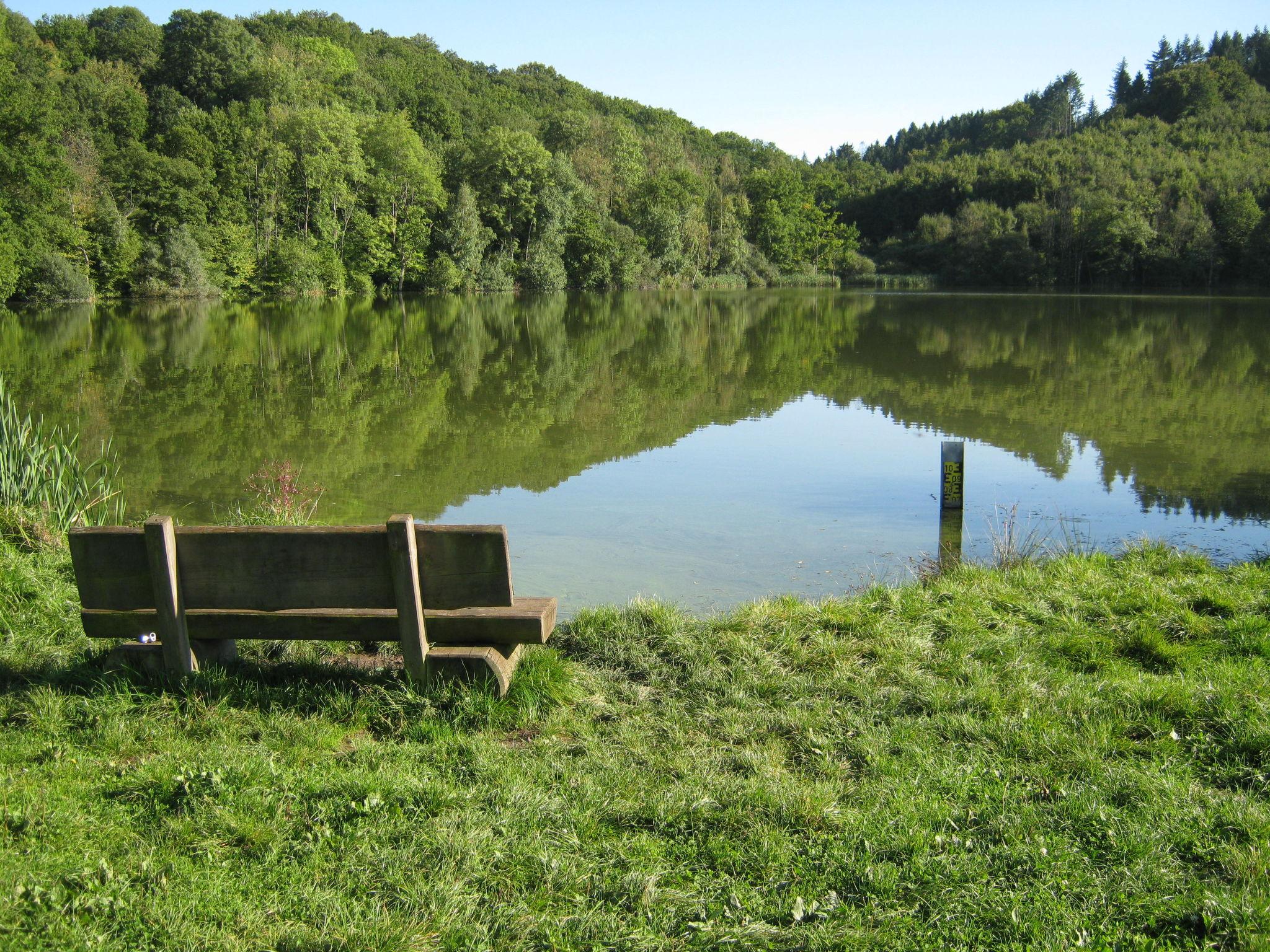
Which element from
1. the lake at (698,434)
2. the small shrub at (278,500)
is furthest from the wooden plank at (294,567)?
the lake at (698,434)

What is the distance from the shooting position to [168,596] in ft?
13.0

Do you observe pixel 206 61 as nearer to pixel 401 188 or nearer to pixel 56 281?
pixel 401 188

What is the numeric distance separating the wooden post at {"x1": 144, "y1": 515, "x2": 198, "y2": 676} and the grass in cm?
15

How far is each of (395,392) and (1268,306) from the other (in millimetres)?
39562

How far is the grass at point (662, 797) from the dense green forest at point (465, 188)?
4050 centimetres

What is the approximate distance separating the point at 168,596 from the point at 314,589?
0.61 m

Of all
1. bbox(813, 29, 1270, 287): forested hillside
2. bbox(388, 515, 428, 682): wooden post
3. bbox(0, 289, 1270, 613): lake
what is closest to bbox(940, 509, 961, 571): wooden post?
bbox(0, 289, 1270, 613): lake

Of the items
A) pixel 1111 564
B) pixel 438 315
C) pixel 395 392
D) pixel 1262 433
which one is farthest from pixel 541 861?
pixel 438 315

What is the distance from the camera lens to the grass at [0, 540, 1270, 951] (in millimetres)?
2654

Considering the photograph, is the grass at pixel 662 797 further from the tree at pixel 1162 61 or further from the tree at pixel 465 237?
the tree at pixel 1162 61

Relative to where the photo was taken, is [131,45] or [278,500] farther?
[131,45]

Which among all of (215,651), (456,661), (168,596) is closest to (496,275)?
(215,651)

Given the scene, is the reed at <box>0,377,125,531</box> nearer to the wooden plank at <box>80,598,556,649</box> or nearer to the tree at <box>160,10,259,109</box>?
the wooden plank at <box>80,598,556,649</box>

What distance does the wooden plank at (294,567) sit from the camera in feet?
12.7
